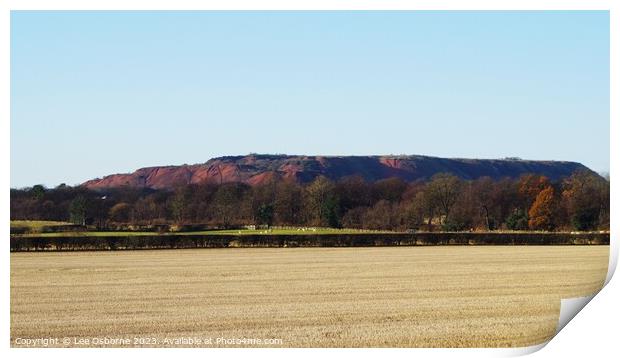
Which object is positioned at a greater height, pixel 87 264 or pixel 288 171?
pixel 288 171

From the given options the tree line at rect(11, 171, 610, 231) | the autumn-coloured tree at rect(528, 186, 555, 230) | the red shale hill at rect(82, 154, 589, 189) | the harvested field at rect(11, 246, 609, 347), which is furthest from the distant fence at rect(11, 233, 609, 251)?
the red shale hill at rect(82, 154, 589, 189)

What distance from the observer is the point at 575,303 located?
76.3 ft

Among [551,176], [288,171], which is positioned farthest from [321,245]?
[551,176]

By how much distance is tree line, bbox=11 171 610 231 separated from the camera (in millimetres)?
44375

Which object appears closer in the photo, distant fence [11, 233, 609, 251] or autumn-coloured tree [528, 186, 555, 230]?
distant fence [11, 233, 609, 251]

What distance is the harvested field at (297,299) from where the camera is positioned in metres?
22.0

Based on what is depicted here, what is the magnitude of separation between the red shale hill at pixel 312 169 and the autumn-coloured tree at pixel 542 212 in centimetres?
231

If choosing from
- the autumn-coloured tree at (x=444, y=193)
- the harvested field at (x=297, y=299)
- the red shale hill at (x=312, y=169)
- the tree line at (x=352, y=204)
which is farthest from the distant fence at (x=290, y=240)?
the red shale hill at (x=312, y=169)

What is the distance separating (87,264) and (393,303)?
2446cm

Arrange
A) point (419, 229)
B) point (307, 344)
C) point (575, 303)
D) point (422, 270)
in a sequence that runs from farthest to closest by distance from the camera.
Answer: point (419, 229) → point (422, 270) → point (575, 303) → point (307, 344)

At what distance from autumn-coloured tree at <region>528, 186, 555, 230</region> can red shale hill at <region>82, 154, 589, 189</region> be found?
231 centimetres

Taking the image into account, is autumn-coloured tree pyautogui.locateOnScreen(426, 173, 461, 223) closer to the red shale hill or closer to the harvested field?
the red shale hill

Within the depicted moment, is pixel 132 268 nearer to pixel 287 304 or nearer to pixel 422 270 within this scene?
pixel 422 270

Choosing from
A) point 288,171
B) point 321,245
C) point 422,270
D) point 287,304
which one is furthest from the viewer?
point 321,245
